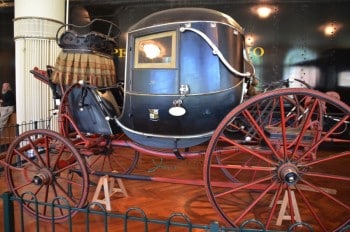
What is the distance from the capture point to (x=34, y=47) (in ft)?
16.8

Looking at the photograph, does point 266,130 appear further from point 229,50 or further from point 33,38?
point 33,38

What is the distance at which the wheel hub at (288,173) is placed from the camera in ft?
6.95

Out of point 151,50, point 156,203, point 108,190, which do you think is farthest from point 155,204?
point 151,50

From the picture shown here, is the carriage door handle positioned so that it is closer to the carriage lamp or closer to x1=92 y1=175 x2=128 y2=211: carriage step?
the carriage lamp

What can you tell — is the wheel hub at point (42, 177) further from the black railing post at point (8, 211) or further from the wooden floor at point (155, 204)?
the black railing post at point (8, 211)

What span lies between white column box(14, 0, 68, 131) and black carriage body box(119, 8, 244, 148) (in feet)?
10.1

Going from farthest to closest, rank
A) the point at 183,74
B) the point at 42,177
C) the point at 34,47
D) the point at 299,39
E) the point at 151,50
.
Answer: the point at 299,39
the point at 34,47
the point at 42,177
the point at 151,50
the point at 183,74

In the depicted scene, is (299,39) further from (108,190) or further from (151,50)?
(108,190)

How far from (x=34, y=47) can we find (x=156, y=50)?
134 inches

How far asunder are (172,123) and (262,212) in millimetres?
1143

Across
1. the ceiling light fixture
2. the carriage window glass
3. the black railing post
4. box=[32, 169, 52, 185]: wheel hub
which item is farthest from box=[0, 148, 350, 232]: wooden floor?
the ceiling light fixture

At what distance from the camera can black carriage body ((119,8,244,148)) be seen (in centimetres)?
236

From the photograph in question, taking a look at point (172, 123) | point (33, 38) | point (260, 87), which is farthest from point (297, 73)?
point (33, 38)

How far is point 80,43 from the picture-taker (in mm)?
3006
